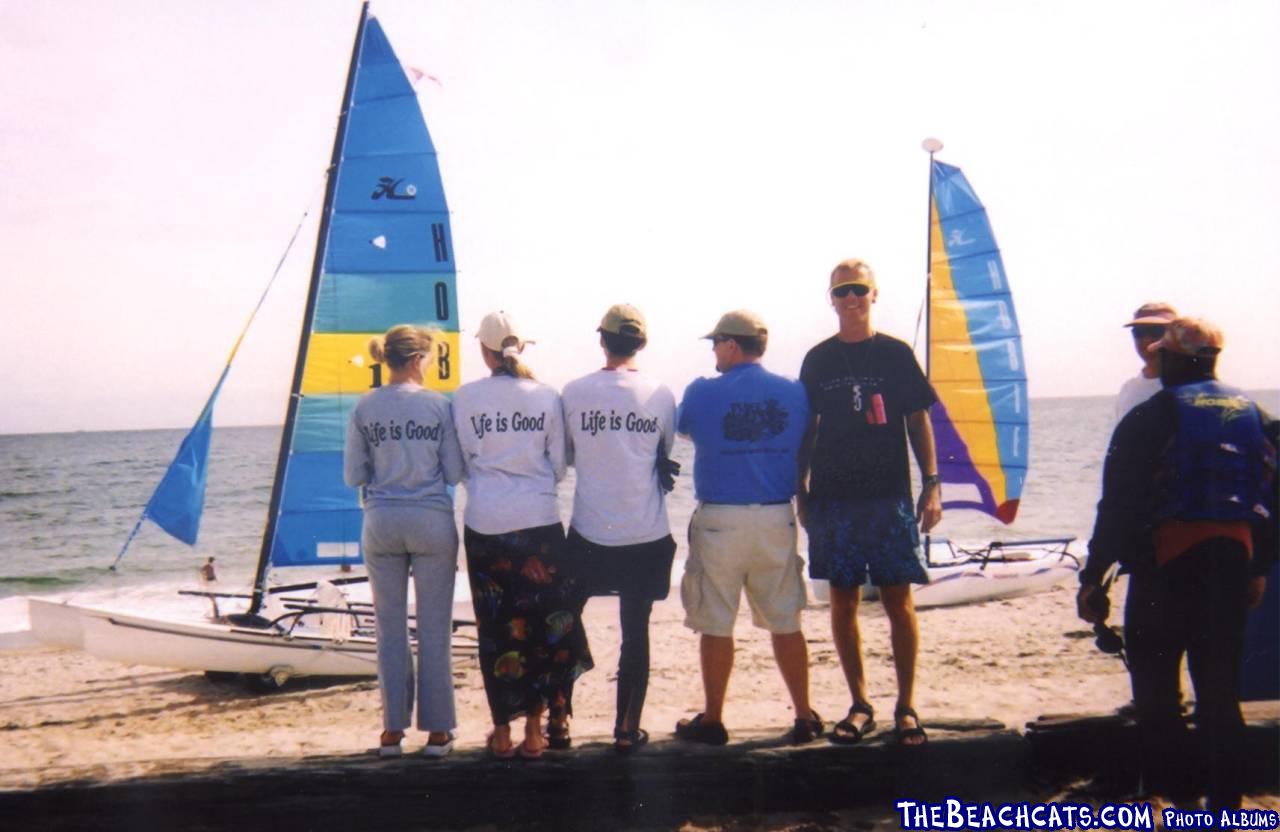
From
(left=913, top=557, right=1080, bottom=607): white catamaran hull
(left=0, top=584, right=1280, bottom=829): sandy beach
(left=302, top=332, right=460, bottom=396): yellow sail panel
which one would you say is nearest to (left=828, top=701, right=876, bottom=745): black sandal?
(left=0, top=584, right=1280, bottom=829): sandy beach

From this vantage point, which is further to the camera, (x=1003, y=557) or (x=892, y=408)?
(x=1003, y=557)

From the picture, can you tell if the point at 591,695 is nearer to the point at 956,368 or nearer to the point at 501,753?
the point at 501,753

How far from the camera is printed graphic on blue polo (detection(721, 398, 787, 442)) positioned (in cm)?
345

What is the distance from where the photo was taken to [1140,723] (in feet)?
10.6

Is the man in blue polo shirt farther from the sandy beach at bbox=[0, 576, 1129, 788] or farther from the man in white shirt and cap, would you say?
the man in white shirt and cap

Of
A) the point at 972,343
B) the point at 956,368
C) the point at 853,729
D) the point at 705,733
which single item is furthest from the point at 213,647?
the point at 972,343

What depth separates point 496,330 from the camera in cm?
346

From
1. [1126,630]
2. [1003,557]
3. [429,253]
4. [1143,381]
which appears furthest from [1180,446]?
[1003,557]

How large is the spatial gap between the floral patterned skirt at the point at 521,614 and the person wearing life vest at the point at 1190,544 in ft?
5.89

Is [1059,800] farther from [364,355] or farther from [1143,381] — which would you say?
[364,355]

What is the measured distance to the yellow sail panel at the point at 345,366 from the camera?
287 inches

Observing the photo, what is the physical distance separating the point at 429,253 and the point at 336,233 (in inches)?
27.6

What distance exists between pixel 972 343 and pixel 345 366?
270 inches

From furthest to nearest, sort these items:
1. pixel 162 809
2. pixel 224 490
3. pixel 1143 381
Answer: pixel 224 490
pixel 1143 381
pixel 162 809
